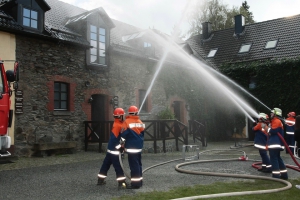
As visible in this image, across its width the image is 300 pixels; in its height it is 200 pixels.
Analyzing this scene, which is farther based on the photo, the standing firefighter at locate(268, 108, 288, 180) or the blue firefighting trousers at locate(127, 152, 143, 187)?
the standing firefighter at locate(268, 108, 288, 180)

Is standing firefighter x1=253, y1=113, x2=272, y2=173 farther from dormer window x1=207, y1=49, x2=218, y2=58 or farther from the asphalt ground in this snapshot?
dormer window x1=207, y1=49, x2=218, y2=58

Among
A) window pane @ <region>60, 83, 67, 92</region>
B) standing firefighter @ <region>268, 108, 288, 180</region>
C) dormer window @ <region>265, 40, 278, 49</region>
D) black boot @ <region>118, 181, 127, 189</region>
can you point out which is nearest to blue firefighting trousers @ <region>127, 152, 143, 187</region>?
black boot @ <region>118, 181, 127, 189</region>

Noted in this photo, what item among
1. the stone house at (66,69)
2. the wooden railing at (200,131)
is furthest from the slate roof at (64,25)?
the wooden railing at (200,131)

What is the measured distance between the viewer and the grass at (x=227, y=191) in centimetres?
605

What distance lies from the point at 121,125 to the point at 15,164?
5481 mm

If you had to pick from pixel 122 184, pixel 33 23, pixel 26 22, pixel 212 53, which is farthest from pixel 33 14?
pixel 212 53

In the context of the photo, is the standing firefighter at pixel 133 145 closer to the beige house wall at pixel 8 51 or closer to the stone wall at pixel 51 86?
the beige house wall at pixel 8 51

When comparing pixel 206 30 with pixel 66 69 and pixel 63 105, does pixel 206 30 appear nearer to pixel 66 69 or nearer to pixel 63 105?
pixel 66 69

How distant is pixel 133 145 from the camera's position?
277 inches

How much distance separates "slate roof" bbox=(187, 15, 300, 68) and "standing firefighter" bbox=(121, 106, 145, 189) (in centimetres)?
1641

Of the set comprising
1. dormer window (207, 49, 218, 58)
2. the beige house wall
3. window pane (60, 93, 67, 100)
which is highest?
dormer window (207, 49, 218, 58)

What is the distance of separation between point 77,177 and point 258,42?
18824mm

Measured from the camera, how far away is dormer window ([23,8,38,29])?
1318cm

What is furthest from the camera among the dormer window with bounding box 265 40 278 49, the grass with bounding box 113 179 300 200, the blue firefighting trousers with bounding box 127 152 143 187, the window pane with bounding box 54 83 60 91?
the dormer window with bounding box 265 40 278 49
